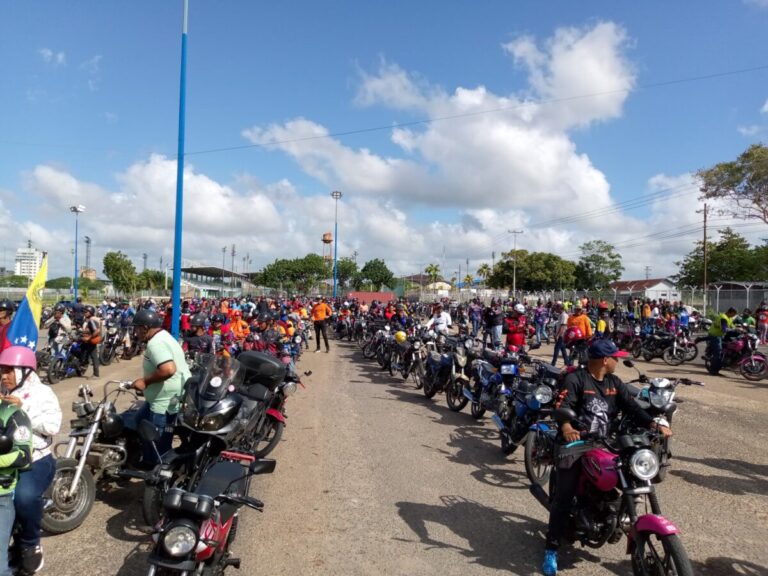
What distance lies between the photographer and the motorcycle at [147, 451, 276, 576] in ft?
8.04

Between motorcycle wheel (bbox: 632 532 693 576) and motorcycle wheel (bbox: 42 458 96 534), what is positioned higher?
motorcycle wheel (bbox: 632 532 693 576)

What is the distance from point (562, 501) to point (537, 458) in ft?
5.59

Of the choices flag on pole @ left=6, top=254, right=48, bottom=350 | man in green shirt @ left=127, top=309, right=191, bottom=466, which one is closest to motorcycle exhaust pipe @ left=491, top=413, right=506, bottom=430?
man in green shirt @ left=127, top=309, right=191, bottom=466

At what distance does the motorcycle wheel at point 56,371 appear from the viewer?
32.6 feet

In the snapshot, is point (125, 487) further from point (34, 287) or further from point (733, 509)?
point (733, 509)

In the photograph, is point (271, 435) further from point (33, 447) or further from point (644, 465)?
point (644, 465)

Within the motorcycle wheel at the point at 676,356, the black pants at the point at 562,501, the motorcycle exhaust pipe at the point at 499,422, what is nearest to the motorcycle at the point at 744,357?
the motorcycle wheel at the point at 676,356

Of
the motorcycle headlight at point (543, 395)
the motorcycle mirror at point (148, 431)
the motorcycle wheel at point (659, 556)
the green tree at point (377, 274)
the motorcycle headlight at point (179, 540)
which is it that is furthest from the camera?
the green tree at point (377, 274)

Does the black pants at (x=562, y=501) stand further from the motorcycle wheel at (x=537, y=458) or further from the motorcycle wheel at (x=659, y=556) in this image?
the motorcycle wheel at (x=537, y=458)

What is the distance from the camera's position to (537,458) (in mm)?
5039

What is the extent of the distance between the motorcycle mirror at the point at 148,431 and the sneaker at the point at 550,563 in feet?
9.94

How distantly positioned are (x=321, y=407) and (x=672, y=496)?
16.8ft

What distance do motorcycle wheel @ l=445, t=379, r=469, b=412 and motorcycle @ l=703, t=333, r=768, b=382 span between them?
7.40m

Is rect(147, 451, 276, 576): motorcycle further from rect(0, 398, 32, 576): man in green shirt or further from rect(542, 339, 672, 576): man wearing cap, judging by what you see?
rect(542, 339, 672, 576): man wearing cap
